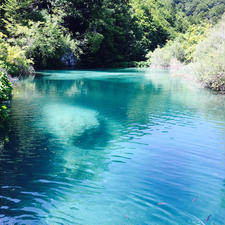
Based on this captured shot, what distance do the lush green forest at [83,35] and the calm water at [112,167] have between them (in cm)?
1140

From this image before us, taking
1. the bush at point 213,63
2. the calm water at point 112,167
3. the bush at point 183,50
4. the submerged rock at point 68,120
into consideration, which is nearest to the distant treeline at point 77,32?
the submerged rock at point 68,120

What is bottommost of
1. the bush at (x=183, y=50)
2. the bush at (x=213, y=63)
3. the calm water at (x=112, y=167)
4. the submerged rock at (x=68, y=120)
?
the calm water at (x=112, y=167)

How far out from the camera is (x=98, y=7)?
48.6 m

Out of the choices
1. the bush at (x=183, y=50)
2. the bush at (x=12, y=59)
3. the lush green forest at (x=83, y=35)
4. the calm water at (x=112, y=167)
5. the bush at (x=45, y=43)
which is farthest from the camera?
the bush at (x=183, y=50)

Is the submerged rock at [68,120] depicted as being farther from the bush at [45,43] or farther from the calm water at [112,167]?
the bush at [45,43]

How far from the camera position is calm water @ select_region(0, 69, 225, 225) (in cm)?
551

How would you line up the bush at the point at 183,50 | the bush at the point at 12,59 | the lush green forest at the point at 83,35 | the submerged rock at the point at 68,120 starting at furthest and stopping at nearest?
1. the bush at the point at 183,50
2. the lush green forest at the point at 83,35
3. the bush at the point at 12,59
4. the submerged rock at the point at 68,120

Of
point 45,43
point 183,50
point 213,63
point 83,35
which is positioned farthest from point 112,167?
point 83,35

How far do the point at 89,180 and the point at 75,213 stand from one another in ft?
4.79

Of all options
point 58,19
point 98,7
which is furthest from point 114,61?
point 58,19

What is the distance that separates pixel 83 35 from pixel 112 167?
4388 centimetres

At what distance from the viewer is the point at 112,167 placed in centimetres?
768

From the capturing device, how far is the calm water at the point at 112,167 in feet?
18.1

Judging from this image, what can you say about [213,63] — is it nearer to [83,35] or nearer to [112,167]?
[112,167]
